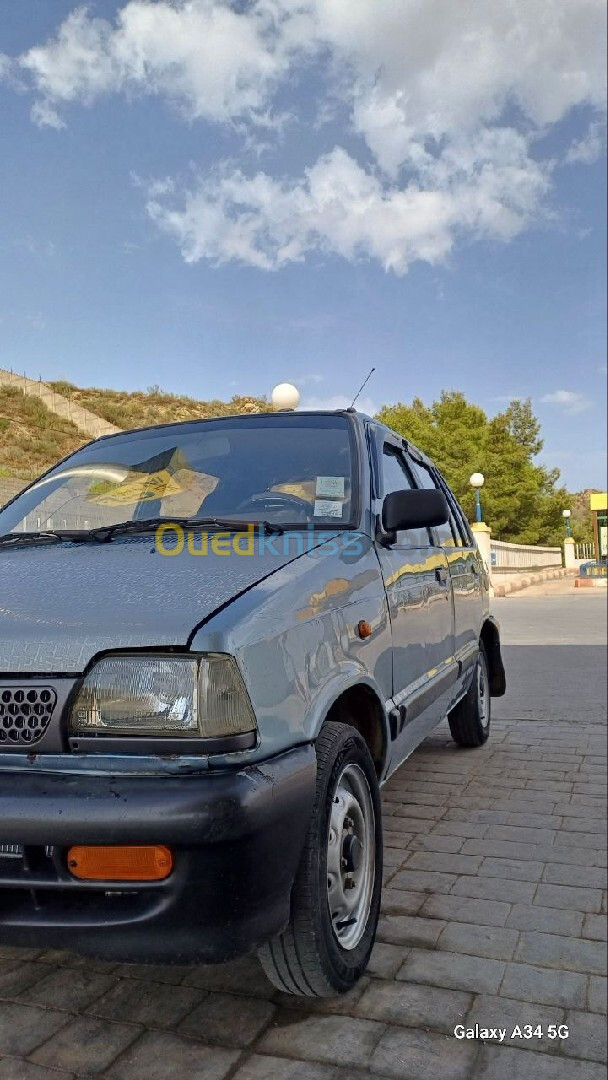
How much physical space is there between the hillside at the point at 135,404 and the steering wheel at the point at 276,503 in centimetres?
385

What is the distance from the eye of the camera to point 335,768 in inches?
85.6

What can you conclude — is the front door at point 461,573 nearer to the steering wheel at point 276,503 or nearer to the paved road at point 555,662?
the steering wheel at point 276,503

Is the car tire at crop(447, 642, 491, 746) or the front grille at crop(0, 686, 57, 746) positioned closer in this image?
the front grille at crop(0, 686, 57, 746)

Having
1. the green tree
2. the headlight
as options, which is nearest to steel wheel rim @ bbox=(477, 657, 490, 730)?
the headlight

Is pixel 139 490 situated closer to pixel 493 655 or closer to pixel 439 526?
pixel 439 526

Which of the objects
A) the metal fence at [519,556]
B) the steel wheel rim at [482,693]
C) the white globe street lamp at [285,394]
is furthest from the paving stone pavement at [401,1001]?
the metal fence at [519,556]

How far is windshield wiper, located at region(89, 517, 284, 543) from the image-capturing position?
2.63m

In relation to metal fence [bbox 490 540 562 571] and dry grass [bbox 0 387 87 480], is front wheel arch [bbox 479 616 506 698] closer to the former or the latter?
dry grass [bbox 0 387 87 480]

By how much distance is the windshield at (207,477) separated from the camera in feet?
9.71

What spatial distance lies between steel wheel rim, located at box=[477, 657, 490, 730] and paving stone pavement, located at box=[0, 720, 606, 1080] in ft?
6.38

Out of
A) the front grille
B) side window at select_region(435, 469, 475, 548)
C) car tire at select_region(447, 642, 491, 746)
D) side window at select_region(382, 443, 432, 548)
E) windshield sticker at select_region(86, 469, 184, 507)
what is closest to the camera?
the front grille

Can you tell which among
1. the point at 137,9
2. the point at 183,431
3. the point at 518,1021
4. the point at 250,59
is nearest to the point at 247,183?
the point at 250,59

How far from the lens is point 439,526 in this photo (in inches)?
170

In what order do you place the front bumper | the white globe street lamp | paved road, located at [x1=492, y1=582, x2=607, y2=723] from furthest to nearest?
the white globe street lamp → paved road, located at [x1=492, y1=582, x2=607, y2=723] → the front bumper
